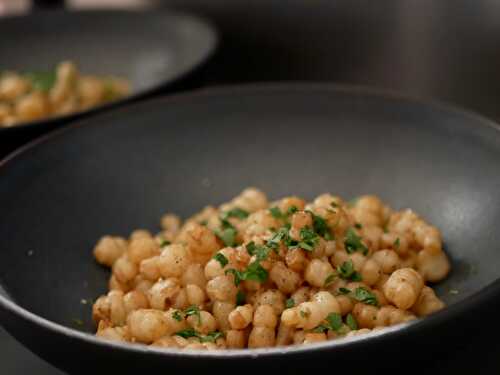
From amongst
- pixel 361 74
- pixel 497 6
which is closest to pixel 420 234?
pixel 497 6

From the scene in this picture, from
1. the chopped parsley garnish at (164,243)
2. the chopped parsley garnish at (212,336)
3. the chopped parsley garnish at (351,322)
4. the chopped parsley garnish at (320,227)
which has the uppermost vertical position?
the chopped parsley garnish at (320,227)

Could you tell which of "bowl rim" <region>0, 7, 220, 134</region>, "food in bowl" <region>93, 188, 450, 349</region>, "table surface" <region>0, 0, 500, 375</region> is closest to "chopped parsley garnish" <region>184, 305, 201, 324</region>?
"food in bowl" <region>93, 188, 450, 349</region>

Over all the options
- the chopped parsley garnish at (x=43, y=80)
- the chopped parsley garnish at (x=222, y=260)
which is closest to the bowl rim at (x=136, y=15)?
the chopped parsley garnish at (x=43, y=80)

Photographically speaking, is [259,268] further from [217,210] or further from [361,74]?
[361,74]

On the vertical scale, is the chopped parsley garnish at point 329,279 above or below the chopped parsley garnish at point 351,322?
above

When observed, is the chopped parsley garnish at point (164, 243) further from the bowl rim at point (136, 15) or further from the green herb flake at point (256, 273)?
the bowl rim at point (136, 15)

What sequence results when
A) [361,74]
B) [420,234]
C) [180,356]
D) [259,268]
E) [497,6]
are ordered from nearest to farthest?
[180,356] < [259,268] < [420,234] < [497,6] < [361,74]

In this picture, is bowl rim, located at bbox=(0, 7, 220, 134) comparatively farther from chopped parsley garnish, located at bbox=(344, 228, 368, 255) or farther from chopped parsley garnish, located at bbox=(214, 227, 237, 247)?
chopped parsley garnish, located at bbox=(344, 228, 368, 255)

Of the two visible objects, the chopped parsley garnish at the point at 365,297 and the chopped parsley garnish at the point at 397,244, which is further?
the chopped parsley garnish at the point at 397,244
